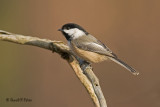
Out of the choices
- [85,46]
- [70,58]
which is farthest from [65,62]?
[70,58]

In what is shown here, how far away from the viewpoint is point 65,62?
2.37m

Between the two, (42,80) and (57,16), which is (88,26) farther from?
(42,80)

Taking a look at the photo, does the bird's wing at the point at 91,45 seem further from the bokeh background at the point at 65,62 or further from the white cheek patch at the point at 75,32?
the bokeh background at the point at 65,62

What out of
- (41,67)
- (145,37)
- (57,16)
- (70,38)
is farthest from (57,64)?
(145,37)

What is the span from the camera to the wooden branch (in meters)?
0.85

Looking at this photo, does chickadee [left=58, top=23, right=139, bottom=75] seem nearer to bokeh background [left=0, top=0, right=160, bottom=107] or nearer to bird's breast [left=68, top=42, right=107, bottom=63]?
bird's breast [left=68, top=42, right=107, bottom=63]

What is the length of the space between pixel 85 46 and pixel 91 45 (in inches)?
1.7

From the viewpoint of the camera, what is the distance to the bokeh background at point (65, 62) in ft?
6.84

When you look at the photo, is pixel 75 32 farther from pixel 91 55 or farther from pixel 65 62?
pixel 65 62

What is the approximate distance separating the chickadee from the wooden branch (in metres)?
0.72

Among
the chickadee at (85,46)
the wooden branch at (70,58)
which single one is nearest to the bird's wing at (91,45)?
the chickadee at (85,46)

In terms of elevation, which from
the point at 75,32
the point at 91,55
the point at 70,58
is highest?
the point at 75,32

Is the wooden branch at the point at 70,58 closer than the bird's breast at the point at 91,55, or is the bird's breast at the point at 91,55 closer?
the wooden branch at the point at 70,58

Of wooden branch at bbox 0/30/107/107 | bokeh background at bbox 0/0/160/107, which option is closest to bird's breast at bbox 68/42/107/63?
bokeh background at bbox 0/0/160/107
